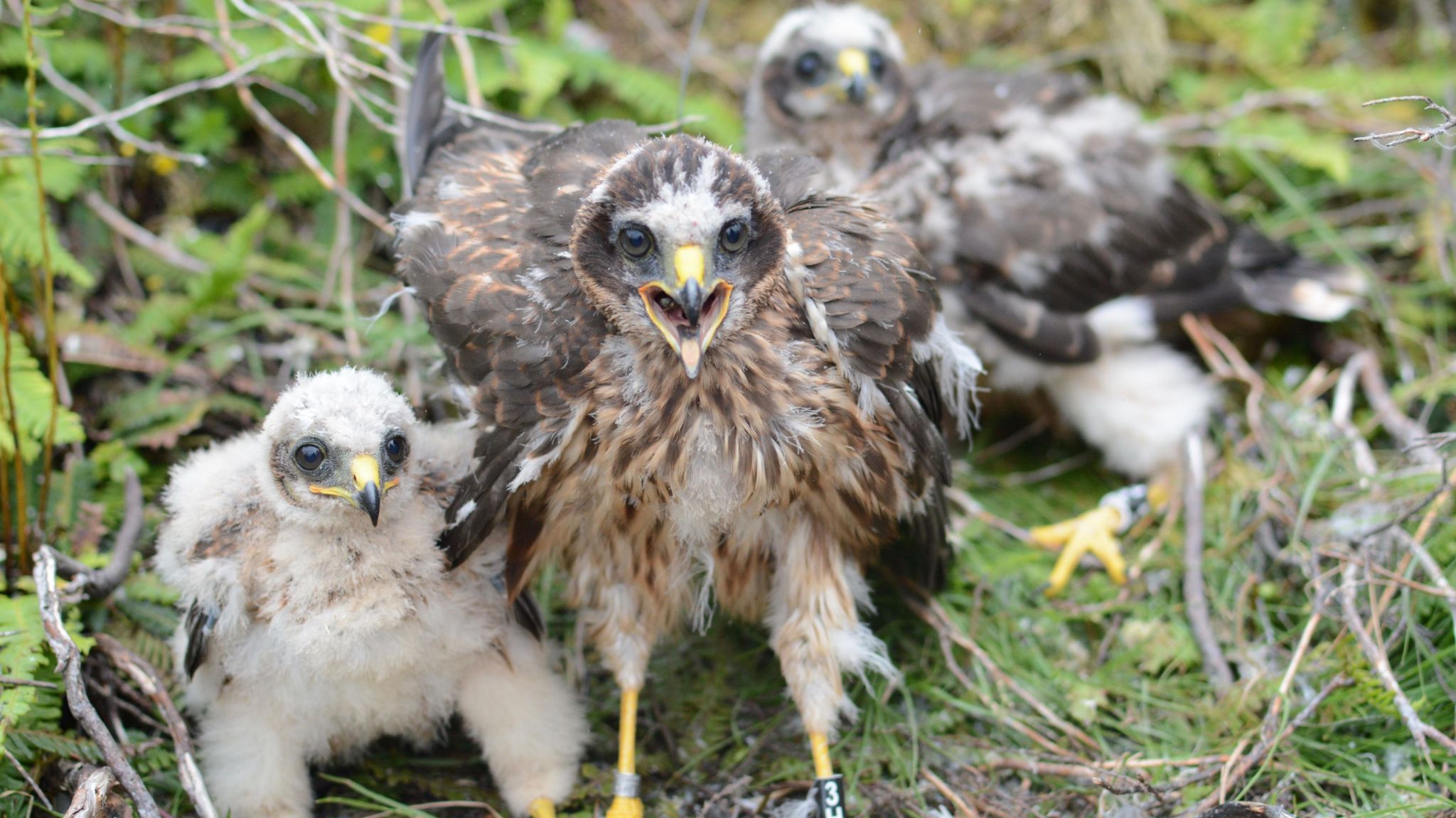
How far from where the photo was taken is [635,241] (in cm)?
263

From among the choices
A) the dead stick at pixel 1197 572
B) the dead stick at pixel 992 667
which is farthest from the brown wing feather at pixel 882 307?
the dead stick at pixel 1197 572

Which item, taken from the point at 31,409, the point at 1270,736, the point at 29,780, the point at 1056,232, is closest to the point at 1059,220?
the point at 1056,232

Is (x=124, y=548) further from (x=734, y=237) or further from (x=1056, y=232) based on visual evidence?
(x=1056, y=232)

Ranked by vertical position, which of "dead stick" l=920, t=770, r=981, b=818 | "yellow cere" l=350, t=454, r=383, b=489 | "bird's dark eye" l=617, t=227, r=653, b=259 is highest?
"bird's dark eye" l=617, t=227, r=653, b=259

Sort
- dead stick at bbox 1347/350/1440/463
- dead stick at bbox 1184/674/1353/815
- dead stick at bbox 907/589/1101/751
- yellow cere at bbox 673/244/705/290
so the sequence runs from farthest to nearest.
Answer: dead stick at bbox 1347/350/1440/463 < dead stick at bbox 907/589/1101/751 < dead stick at bbox 1184/674/1353/815 < yellow cere at bbox 673/244/705/290

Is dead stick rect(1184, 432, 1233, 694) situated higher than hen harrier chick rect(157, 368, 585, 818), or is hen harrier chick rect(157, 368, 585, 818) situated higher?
hen harrier chick rect(157, 368, 585, 818)

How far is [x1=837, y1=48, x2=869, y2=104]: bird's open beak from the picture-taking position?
4770mm

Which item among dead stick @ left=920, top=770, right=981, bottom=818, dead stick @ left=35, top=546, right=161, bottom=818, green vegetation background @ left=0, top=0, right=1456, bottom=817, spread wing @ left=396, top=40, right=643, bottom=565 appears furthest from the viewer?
green vegetation background @ left=0, top=0, right=1456, bottom=817

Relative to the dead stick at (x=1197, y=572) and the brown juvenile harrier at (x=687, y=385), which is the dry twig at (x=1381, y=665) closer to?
the dead stick at (x=1197, y=572)

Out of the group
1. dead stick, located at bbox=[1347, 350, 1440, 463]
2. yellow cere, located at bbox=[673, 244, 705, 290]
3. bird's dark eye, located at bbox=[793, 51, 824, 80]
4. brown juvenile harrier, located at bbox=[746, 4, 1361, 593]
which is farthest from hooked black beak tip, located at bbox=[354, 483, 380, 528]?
dead stick, located at bbox=[1347, 350, 1440, 463]

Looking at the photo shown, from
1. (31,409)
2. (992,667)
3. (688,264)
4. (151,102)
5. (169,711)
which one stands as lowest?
(992,667)

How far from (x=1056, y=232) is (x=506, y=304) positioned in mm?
2367

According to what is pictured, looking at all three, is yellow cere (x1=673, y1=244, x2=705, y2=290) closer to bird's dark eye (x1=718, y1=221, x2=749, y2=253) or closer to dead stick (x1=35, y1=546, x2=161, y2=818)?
bird's dark eye (x1=718, y1=221, x2=749, y2=253)

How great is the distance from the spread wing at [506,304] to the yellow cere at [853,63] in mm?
1707
